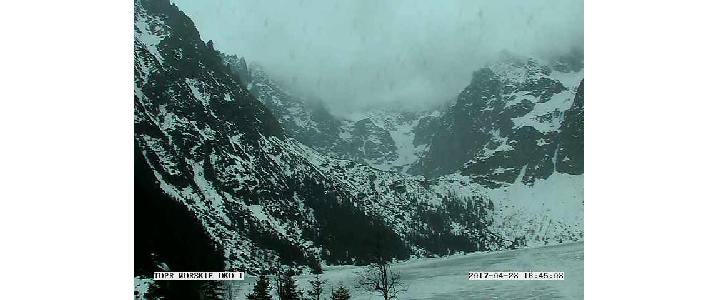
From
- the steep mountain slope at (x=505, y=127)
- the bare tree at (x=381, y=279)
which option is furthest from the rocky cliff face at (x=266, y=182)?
the steep mountain slope at (x=505, y=127)

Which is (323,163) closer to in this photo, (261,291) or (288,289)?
(288,289)

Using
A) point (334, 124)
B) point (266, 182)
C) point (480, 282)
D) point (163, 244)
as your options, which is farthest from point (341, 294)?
point (334, 124)

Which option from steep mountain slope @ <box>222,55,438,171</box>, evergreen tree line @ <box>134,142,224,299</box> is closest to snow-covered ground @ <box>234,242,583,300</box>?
evergreen tree line @ <box>134,142,224,299</box>

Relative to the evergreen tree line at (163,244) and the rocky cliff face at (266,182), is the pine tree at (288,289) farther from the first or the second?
the evergreen tree line at (163,244)

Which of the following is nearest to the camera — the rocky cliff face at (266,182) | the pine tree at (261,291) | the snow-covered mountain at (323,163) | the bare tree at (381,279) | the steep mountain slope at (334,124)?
the bare tree at (381,279)

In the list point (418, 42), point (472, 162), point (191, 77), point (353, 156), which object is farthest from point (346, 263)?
point (191, 77)

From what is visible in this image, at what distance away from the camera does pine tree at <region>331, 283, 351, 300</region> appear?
15.7m

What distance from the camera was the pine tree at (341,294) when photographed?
15.7m

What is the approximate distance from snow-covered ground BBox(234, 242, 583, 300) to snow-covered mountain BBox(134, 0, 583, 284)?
0.45 metres

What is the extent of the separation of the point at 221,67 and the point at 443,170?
24.6ft

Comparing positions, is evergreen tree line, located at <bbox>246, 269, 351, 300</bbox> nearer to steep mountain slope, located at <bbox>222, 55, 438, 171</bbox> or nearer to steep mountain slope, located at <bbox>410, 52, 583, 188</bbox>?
steep mountain slope, located at <bbox>222, 55, 438, 171</bbox>

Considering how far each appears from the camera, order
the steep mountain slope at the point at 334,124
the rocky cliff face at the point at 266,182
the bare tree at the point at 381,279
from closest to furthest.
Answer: the bare tree at the point at 381,279 < the rocky cliff face at the point at 266,182 < the steep mountain slope at the point at 334,124

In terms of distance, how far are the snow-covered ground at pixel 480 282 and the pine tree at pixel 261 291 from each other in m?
0.17
